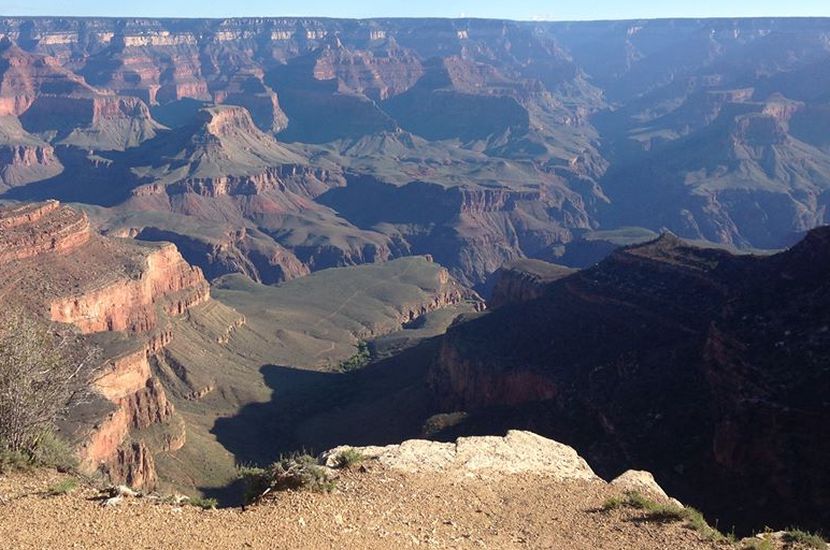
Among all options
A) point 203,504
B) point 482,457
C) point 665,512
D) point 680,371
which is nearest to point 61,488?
point 203,504

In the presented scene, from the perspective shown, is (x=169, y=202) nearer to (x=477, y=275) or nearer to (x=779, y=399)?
(x=477, y=275)

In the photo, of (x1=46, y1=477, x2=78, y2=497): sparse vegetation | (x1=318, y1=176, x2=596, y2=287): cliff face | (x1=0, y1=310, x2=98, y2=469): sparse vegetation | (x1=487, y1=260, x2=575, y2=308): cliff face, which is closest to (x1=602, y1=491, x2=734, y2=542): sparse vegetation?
(x1=46, y1=477, x2=78, y2=497): sparse vegetation

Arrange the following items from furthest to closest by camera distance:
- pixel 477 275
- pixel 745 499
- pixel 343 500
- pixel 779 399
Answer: pixel 477 275
pixel 779 399
pixel 745 499
pixel 343 500

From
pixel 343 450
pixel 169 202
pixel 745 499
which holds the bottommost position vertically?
pixel 169 202

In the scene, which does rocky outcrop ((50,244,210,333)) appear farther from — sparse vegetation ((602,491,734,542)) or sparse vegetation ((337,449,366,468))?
sparse vegetation ((602,491,734,542))

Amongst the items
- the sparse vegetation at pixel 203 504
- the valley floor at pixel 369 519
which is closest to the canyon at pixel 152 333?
the sparse vegetation at pixel 203 504

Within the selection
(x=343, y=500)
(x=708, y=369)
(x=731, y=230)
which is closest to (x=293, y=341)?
(x=708, y=369)

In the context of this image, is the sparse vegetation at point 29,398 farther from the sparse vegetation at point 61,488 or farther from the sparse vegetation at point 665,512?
the sparse vegetation at point 665,512

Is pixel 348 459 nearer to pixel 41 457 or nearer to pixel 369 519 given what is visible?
pixel 369 519
